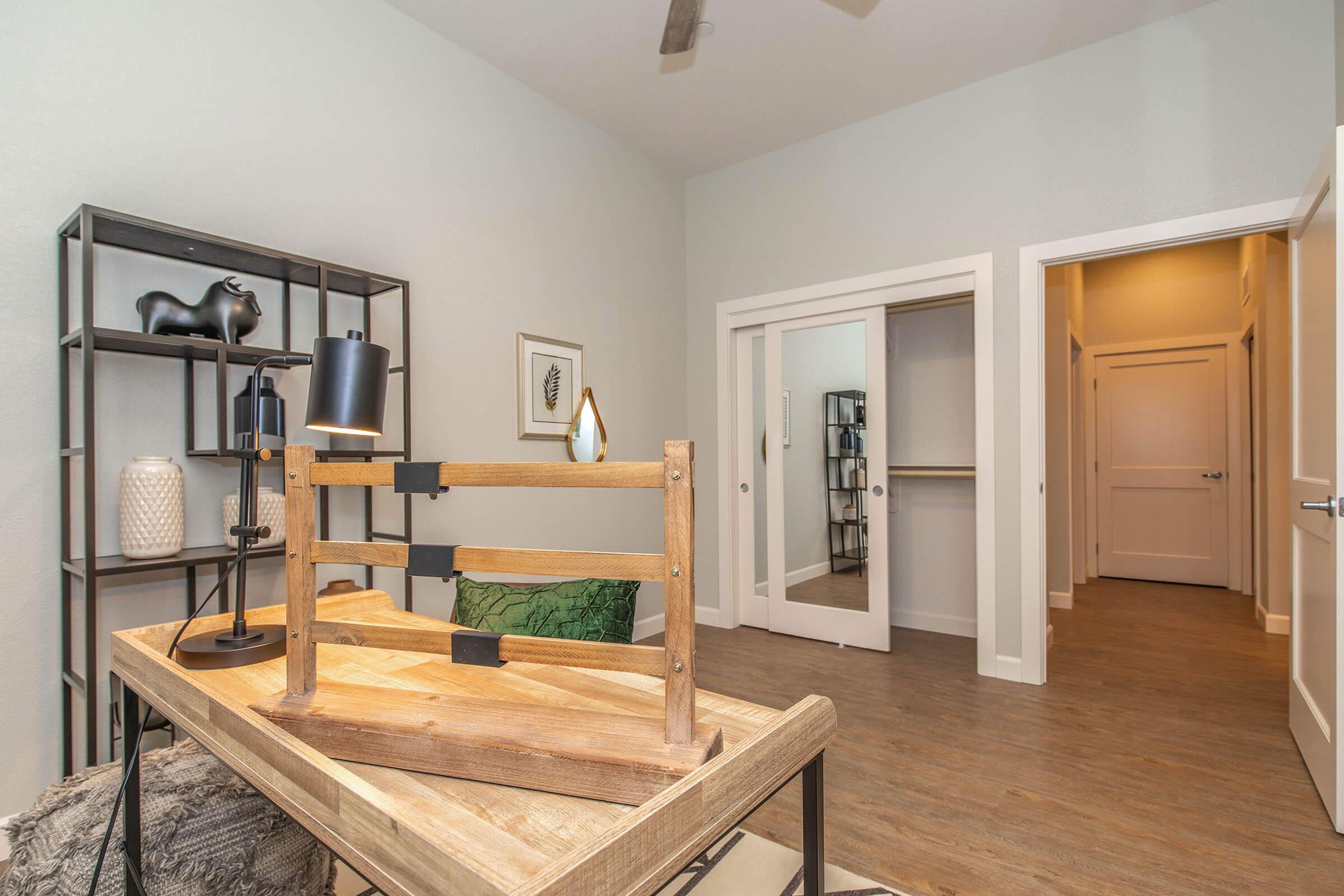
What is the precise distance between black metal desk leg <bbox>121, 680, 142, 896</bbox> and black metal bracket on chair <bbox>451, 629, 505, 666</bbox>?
0.82 m

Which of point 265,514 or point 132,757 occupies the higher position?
point 265,514

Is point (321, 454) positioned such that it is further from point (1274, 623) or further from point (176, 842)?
point (1274, 623)

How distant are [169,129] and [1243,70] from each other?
4.02 m

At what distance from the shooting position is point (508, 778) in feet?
2.22

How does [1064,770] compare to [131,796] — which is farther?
[1064,770]

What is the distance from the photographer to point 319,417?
1084mm

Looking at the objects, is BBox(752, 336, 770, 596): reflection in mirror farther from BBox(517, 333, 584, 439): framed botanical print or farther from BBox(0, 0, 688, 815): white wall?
BBox(517, 333, 584, 439): framed botanical print

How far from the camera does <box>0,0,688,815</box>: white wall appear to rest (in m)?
1.79

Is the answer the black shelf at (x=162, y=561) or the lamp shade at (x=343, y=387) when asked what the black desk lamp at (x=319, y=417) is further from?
the black shelf at (x=162, y=561)

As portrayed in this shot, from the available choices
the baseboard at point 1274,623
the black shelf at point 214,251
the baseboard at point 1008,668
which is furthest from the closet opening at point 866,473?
the black shelf at point 214,251

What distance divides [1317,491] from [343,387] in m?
2.67

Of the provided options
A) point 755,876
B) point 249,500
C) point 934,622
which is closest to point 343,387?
point 249,500

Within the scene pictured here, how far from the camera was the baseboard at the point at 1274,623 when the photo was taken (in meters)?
3.75

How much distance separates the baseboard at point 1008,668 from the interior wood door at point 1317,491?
0.96 metres
